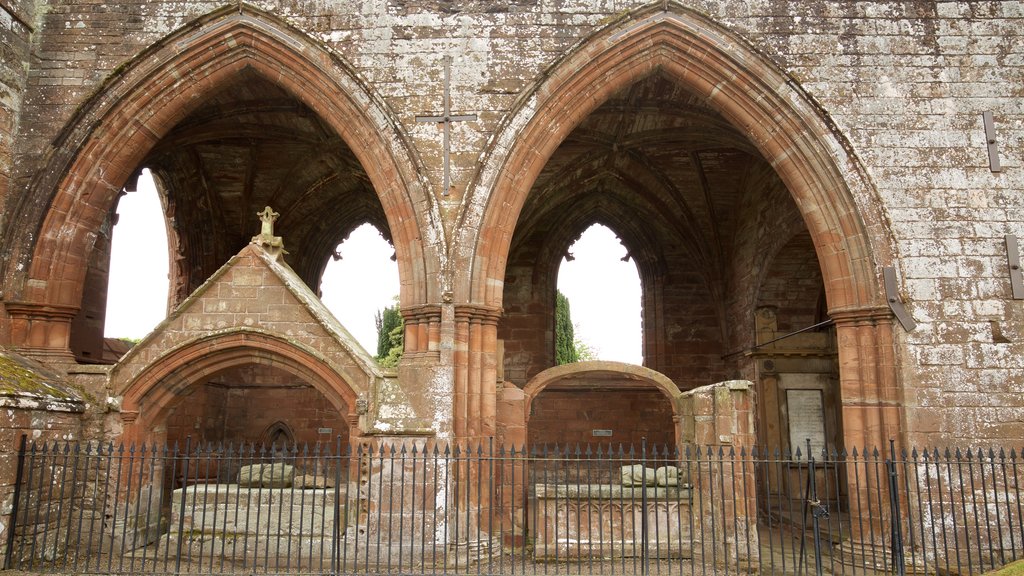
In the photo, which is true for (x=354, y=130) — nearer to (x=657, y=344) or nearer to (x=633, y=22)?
(x=633, y=22)

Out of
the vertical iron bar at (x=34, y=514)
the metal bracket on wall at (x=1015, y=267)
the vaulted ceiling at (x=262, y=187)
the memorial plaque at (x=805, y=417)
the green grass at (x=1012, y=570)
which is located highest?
the vaulted ceiling at (x=262, y=187)

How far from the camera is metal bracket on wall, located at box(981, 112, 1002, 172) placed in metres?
9.16

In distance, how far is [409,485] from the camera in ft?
27.5

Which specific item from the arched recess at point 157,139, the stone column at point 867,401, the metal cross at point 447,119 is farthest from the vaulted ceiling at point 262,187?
the stone column at point 867,401

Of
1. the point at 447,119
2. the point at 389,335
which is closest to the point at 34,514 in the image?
the point at 447,119

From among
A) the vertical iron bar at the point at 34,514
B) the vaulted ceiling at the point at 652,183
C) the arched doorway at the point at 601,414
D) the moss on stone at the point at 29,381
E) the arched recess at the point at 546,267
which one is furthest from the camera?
the arched recess at the point at 546,267

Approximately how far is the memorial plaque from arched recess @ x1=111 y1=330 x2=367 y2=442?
782cm

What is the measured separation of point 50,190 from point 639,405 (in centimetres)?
1023

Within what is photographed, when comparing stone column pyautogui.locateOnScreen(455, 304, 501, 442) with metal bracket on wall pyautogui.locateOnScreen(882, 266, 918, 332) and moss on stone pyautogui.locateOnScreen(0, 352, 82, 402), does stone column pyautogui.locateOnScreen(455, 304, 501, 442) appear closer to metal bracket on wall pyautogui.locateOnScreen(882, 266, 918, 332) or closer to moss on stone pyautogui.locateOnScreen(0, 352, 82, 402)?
moss on stone pyautogui.locateOnScreen(0, 352, 82, 402)

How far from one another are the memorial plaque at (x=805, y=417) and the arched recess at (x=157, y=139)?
721cm

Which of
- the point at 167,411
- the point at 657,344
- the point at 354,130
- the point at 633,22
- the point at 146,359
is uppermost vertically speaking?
the point at 633,22

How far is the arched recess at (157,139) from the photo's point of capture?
924 cm

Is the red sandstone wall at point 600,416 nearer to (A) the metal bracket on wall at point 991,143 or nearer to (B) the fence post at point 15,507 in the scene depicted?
(A) the metal bracket on wall at point 991,143

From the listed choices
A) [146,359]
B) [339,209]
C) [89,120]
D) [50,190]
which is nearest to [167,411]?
[146,359]
